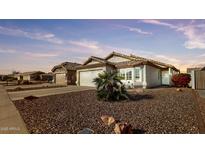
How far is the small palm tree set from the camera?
8141mm

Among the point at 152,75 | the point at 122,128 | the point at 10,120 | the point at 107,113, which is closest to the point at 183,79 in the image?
the point at 107,113

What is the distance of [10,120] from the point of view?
5.63 m

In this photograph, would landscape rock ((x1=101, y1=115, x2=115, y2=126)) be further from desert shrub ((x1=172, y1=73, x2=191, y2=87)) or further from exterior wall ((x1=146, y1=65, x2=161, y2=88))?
exterior wall ((x1=146, y1=65, x2=161, y2=88))

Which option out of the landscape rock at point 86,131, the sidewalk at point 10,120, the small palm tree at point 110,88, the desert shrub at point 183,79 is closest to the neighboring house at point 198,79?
the desert shrub at point 183,79

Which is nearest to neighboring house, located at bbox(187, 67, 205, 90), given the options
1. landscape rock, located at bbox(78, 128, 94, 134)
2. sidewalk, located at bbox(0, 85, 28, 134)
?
landscape rock, located at bbox(78, 128, 94, 134)

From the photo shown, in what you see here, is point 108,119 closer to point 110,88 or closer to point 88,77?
point 110,88

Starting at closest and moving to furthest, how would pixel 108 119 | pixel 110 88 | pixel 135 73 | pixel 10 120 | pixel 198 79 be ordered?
pixel 10 120 → pixel 108 119 → pixel 110 88 → pixel 198 79 → pixel 135 73

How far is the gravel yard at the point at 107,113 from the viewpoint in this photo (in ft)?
17.4

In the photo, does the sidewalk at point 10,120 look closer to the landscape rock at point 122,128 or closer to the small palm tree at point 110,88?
the landscape rock at point 122,128

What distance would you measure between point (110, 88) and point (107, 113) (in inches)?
82.2

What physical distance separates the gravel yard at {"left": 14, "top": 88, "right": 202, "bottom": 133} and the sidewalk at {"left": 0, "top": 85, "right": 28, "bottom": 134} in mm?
152

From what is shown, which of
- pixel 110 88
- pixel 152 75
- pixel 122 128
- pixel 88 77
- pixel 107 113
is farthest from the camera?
pixel 152 75

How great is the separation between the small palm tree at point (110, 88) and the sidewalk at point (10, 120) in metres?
3.14
